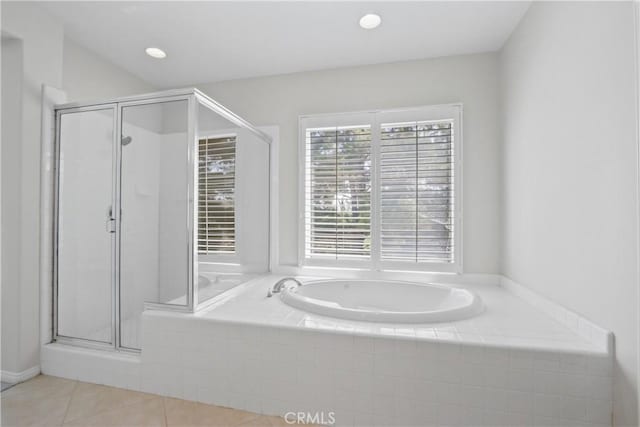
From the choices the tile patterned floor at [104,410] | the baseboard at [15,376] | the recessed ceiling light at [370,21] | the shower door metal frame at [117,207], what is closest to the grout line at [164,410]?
the tile patterned floor at [104,410]

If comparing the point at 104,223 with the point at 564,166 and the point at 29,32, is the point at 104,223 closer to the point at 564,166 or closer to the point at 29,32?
the point at 29,32

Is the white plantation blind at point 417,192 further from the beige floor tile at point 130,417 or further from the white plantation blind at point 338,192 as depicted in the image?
the beige floor tile at point 130,417

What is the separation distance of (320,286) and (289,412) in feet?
3.16

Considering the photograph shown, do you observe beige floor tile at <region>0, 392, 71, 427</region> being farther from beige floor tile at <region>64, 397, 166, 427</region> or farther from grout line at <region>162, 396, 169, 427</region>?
grout line at <region>162, 396, 169, 427</region>

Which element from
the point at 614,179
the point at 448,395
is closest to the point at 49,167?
the point at 448,395

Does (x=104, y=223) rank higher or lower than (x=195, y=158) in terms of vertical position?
lower

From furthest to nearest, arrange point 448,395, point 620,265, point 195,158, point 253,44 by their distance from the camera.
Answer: point 253,44 < point 195,158 < point 448,395 < point 620,265

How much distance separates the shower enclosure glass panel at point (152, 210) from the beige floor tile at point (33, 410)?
372mm

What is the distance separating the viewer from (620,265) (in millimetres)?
1135

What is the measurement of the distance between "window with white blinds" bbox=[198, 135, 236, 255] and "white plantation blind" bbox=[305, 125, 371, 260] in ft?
2.54

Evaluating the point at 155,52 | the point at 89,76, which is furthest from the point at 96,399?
the point at 155,52

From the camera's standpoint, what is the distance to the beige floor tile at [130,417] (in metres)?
1.42

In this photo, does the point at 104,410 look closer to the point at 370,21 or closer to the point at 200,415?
the point at 200,415

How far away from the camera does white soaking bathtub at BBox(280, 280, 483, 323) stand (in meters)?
1.77
